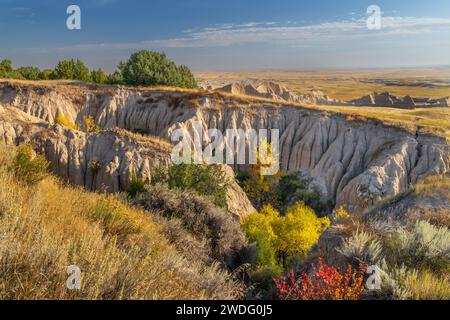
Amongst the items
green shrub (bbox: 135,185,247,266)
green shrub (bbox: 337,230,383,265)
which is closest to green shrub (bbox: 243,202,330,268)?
green shrub (bbox: 135,185,247,266)

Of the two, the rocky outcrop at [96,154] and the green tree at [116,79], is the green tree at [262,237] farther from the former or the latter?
the green tree at [116,79]

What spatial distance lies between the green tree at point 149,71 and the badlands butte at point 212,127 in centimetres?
660

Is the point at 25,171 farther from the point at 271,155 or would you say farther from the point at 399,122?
the point at 399,122

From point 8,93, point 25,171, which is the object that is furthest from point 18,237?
point 8,93

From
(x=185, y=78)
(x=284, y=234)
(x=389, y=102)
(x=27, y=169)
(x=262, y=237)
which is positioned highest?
(x=185, y=78)

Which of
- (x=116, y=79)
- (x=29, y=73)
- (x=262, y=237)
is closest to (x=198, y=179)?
(x=262, y=237)

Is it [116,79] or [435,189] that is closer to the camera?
[435,189]

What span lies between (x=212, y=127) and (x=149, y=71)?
1739 cm

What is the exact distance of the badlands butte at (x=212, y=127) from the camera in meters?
22.2

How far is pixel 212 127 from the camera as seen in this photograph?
37.8 m

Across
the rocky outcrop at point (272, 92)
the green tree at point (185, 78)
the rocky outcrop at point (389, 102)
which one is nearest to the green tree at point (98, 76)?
the green tree at point (185, 78)

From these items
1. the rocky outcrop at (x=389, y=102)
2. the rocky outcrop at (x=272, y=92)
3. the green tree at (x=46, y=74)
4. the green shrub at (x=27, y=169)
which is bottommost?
the green shrub at (x=27, y=169)

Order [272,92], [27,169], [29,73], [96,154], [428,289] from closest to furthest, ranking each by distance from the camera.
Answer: [428,289]
[27,169]
[96,154]
[29,73]
[272,92]

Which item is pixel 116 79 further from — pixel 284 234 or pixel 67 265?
pixel 67 265
